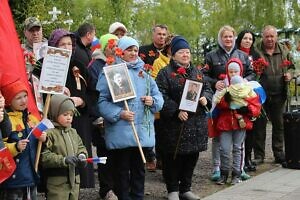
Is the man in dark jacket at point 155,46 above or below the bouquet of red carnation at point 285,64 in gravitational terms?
above

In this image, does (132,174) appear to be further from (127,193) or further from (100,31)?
(100,31)

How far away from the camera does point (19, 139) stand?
505 centimetres

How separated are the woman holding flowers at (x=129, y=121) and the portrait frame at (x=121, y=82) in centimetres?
11

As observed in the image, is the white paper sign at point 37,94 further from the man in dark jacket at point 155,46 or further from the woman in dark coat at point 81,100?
the man in dark jacket at point 155,46

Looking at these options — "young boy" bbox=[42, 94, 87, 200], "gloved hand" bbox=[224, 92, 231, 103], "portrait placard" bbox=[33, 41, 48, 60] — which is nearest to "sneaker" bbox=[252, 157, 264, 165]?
"gloved hand" bbox=[224, 92, 231, 103]

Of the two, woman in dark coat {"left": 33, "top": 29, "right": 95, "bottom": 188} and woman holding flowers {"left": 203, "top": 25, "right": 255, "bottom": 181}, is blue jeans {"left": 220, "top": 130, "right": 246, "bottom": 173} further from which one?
woman in dark coat {"left": 33, "top": 29, "right": 95, "bottom": 188}

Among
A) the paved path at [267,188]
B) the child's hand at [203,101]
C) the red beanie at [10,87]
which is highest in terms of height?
the red beanie at [10,87]

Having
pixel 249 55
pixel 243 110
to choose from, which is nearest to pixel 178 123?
pixel 243 110

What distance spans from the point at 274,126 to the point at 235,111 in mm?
1958

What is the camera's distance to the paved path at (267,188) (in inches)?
288

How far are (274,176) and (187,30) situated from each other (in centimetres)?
2191

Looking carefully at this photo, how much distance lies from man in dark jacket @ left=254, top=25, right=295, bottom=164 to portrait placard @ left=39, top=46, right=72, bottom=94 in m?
4.48

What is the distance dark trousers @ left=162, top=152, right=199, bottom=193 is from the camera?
6.98 meters

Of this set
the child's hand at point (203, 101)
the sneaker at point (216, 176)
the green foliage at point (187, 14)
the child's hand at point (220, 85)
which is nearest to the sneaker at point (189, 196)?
the child's hand at point (203, 101)
